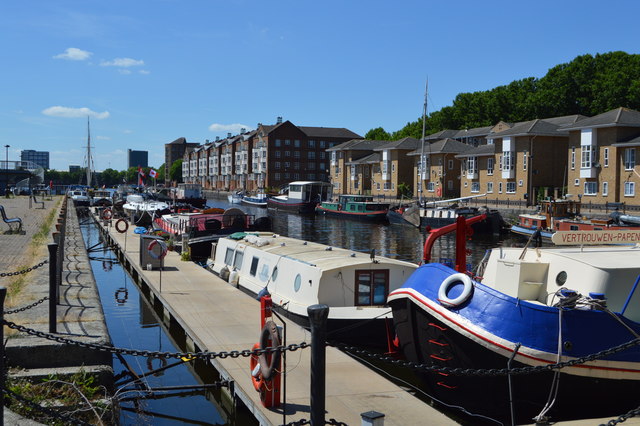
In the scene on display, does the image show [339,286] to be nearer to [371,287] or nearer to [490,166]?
[371,287]

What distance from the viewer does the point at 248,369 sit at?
11.6 m

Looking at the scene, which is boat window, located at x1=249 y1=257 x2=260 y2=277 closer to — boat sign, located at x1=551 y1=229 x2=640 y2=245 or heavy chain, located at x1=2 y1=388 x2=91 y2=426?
boat sign, located at x1=551 y1=229 x2=640 y2=245

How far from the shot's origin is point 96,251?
37.2m

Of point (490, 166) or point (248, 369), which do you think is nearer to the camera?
point (248, 369)

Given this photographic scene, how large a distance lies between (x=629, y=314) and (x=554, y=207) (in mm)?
43561

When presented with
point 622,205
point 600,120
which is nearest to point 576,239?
point 622,205

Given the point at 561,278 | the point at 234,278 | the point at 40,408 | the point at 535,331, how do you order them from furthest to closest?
the point at 234,278 → the point at 561,278 → the point at 535,331 → the point at 40,408

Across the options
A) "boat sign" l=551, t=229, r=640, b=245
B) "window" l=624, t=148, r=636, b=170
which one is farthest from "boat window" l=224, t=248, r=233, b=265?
"window" l=624, t=148, r=636, b=170

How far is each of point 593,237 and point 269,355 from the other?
7.32m

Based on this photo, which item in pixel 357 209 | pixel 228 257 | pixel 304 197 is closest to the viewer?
pixel 228 257

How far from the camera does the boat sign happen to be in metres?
12.0

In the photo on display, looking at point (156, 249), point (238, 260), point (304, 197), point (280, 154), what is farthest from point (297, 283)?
point (280, 154)

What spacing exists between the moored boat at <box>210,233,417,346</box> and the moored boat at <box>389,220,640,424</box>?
2870mm

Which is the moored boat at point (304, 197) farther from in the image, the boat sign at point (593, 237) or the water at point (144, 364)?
the boat sign at point (593, 237)
